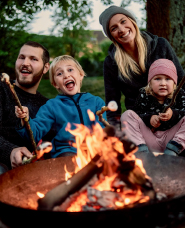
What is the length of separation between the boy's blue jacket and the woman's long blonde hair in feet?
2.13

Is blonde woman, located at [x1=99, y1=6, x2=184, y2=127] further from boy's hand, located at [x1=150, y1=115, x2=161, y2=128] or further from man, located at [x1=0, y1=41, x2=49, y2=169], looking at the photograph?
man, located at [x1=0, y1=41, x2=49, y2=169]

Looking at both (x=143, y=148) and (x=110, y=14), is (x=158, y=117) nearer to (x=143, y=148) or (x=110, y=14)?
(x=143, y=148)

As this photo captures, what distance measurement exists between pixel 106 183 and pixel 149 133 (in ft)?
4.21

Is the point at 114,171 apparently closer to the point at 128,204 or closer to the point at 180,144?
the point at 128,204

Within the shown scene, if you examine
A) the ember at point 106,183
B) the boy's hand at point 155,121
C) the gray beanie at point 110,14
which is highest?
the gray beanie at point 110,14

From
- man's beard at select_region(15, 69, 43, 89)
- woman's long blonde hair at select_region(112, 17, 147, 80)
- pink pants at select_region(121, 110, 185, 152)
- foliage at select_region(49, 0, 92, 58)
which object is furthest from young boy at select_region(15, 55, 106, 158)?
foliage at select_region(49, 0, 92, 58)

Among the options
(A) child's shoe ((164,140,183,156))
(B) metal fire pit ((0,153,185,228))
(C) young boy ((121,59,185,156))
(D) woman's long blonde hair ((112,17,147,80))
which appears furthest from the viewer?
(D) woman's long blonde hair ((112,17,147,80))

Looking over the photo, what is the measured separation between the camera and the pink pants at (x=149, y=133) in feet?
8.69

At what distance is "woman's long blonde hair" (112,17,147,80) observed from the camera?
124 inches

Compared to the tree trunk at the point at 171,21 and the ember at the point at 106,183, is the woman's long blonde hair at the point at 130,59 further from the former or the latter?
the ember at the point at 106,183

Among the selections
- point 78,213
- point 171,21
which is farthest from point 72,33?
point 78,213

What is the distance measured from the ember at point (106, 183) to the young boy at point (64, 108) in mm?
909

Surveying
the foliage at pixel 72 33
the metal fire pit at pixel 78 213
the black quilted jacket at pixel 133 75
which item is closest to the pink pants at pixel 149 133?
the black quilted jacket at pixel 133 75

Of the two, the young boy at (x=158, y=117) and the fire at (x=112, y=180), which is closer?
the fire at (x=112, y=180)
